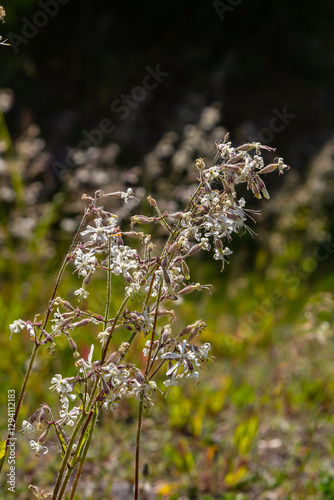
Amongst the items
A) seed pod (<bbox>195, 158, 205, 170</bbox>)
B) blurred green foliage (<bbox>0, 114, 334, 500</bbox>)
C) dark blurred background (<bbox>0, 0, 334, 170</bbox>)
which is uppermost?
dark blurred background (<bbox>0, 0, 334, 170</bbox>)

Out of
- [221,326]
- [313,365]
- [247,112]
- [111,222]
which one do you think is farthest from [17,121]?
[111,222]

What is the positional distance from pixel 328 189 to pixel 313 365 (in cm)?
127

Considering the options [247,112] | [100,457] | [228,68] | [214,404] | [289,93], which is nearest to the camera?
[100,457]

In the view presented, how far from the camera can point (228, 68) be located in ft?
22.9

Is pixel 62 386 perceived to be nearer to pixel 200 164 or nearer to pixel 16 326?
pixel 16 326

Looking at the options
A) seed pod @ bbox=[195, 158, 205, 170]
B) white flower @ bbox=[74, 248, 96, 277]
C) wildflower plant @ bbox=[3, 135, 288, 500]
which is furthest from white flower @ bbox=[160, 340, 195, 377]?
seed pod @ bbox=[195, 158, 205, 170]

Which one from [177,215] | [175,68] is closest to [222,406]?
[177,215]

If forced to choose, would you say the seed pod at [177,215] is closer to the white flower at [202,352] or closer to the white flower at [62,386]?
the white flower at [202,352]

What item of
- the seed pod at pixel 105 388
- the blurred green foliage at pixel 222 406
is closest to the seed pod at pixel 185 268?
the seed pod at pixel 105 388

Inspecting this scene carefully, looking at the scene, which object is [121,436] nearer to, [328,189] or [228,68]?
[328,189]

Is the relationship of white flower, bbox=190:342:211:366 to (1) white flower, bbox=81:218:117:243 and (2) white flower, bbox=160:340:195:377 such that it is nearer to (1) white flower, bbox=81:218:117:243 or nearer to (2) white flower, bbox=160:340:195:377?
(2) white flower, bbox=160:340:195:377

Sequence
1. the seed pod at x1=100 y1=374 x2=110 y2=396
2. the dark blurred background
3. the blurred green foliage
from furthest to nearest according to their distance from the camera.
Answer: the dark blurred background → the blurred green foliage → the seed pod at x1=100 y1=374 x2=110 y2=396

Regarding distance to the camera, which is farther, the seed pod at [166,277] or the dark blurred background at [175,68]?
the dark blurred background at [175,68]

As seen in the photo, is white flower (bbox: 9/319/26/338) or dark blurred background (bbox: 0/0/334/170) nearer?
white flower (bbox: 9/319/26/338)
